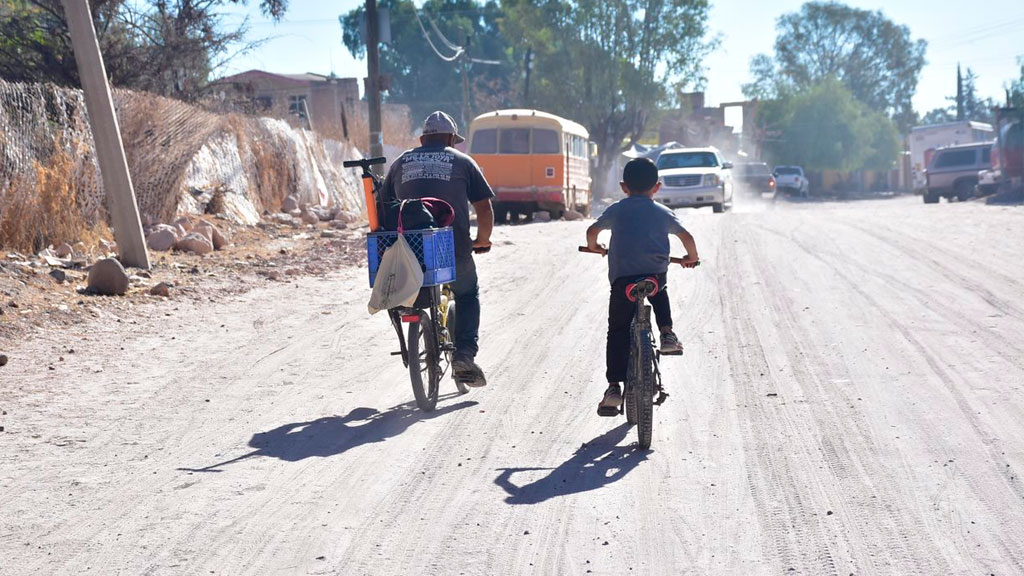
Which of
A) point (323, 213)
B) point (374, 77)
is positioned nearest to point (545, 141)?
point (374, 77)

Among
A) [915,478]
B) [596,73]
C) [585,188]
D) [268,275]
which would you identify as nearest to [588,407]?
[915,478]

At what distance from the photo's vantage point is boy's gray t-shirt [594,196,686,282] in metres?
6.46

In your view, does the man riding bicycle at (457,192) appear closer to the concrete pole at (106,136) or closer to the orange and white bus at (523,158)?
the concrete pole at (106,136)

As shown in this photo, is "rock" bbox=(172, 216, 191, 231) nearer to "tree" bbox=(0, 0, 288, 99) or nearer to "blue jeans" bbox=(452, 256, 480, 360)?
"tree" bbox=(0, 0, 288, 99)

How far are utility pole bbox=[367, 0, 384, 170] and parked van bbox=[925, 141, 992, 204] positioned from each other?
21275 millimetres

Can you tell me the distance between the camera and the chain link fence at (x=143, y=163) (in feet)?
45.2

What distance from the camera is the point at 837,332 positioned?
10.0m

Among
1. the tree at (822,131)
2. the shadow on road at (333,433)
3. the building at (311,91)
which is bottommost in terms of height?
the shadow on road at (333,433)

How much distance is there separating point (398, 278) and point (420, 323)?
0.39 m

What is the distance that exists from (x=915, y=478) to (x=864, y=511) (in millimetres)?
632

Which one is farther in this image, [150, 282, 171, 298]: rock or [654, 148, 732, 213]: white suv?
[654, 148, 732, 213]: white suv

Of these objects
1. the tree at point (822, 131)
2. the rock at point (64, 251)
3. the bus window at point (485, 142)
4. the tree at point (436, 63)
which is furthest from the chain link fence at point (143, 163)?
the tree at point (822, 131)

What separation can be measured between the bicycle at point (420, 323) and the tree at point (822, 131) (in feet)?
252

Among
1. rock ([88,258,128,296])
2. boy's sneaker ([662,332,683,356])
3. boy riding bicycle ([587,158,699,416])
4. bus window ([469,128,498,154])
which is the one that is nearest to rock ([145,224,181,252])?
rock ([88,258,128,296])
